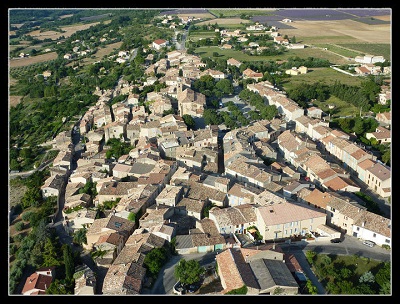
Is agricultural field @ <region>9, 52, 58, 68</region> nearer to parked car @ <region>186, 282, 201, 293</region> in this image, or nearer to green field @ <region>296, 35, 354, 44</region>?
green field @ <region>296, 35, 354, 44</region>

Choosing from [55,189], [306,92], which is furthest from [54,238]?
[306,92]

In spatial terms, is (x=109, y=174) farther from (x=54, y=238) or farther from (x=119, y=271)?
(x=119, y=271)

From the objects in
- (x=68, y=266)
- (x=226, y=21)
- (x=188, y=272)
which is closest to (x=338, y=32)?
(x=226, y=21)

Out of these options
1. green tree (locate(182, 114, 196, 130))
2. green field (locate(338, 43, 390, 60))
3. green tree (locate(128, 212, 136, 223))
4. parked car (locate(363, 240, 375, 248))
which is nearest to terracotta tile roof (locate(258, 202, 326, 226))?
parked car (locate(363, 240, 375, 248))

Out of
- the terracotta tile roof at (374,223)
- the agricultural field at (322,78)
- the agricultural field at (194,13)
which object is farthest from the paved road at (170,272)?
the agricultural field at (194,13)

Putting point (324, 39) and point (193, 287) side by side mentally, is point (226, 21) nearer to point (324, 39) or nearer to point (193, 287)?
point (324, 39)
